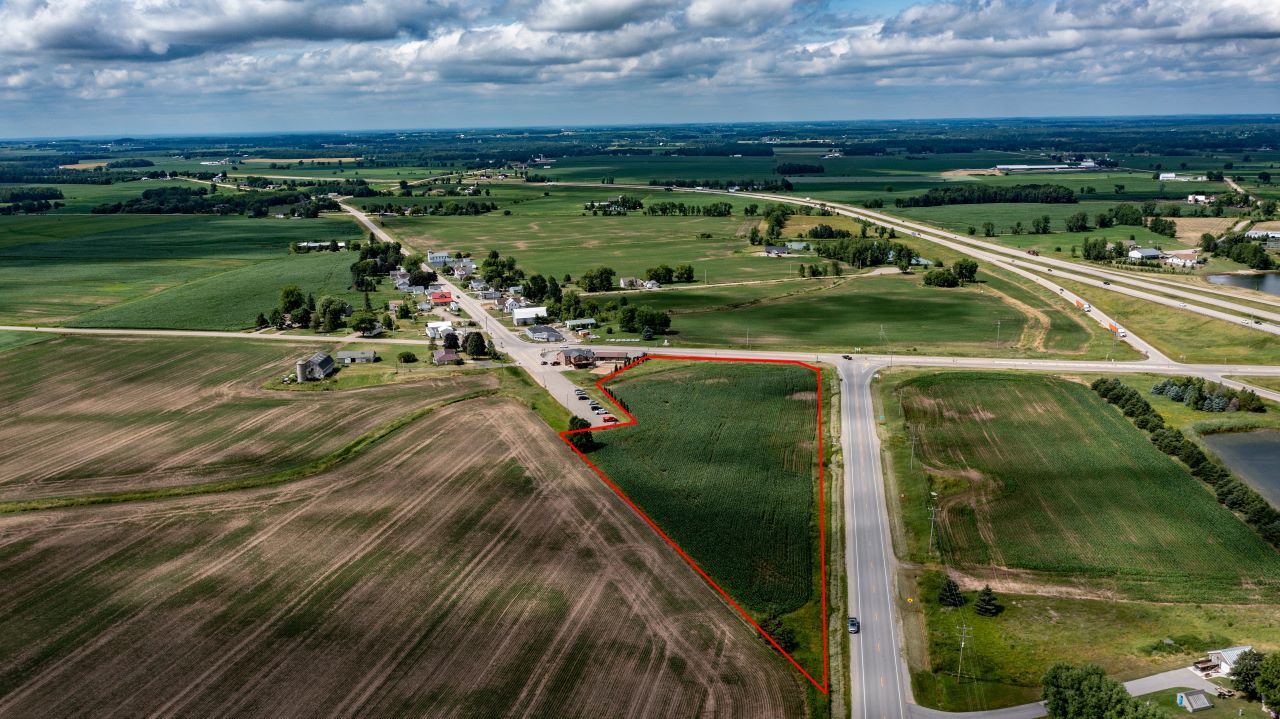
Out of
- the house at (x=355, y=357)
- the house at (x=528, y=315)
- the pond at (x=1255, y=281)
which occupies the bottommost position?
the house at (x=355, y=357)

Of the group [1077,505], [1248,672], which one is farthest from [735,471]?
[1248,672]

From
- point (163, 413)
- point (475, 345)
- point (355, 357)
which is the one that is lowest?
point (163, 413)

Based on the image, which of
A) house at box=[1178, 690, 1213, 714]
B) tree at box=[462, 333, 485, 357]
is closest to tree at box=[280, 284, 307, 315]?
tree at box=[462, 333, 485, 357]

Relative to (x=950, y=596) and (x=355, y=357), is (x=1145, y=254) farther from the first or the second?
(x=355, y=357)

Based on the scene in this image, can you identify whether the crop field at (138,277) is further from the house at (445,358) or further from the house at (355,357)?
the house at (445,358)

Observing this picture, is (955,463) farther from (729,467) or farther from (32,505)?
(32,505)

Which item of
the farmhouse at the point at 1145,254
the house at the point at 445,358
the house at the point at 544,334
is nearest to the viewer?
the house at the point at 445,358

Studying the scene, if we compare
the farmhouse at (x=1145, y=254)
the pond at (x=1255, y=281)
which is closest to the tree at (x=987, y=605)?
the pond at (x=1255, y=281)
